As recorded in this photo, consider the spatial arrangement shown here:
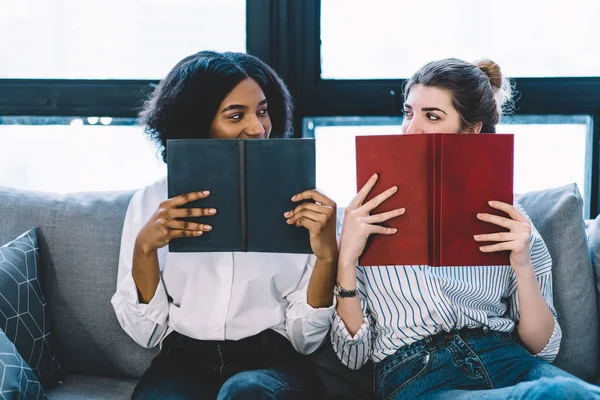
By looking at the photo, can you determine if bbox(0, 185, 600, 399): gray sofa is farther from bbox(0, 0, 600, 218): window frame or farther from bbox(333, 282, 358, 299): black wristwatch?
bbox(0, 0, 600, 218): window frame

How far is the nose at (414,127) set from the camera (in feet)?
5.16

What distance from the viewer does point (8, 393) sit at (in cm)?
132

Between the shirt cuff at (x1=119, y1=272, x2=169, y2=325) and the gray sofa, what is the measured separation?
0.22 metres

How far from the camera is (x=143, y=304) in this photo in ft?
4.95

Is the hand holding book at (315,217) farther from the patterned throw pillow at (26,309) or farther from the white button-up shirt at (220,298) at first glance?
the patterned throw pillow at (26,309)

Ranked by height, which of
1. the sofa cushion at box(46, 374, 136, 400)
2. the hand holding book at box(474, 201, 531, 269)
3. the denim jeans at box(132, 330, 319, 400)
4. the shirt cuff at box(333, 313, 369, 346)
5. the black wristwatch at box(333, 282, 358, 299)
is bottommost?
the sofa cushion at box(46, 374, 136, 400)

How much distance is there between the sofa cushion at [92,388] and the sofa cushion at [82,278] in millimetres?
29

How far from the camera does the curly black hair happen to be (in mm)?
1583

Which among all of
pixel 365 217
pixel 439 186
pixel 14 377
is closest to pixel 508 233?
pixel 439 186

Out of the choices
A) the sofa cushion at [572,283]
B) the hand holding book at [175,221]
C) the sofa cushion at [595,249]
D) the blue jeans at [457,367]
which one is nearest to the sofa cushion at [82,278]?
the hand holding book at [175,221]

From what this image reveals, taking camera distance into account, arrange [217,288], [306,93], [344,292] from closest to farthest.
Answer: [344,292]
[217,288]
[306,93]

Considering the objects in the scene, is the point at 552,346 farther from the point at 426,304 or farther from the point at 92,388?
the point at 92,388

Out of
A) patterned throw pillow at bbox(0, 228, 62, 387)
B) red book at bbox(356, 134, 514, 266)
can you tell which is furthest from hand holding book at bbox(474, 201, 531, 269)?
patterned throw pillow at bbox(0, 228, 62, 387)

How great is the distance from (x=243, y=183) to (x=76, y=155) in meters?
1.05
